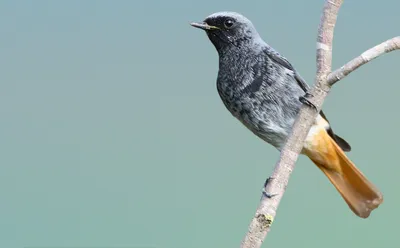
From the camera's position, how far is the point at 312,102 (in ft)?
8.32

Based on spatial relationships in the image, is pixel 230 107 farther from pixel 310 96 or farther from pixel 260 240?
pixel 260 240

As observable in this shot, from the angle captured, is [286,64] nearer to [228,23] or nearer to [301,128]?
[228,23]

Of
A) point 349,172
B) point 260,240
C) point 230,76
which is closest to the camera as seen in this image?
point 260,240

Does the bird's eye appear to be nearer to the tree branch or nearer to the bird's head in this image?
the bird's head

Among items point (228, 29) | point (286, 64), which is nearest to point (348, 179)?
point (286, 64)

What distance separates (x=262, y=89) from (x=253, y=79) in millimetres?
66

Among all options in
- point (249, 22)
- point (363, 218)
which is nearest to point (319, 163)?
point (363, 218)

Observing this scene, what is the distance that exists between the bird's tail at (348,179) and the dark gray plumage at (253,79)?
1.13ft

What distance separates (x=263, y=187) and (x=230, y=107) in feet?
2.64

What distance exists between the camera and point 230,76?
3.13 metres

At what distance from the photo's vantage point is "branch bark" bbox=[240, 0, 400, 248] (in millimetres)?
2467

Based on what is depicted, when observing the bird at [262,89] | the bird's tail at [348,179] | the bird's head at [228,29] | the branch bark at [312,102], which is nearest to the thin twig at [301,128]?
the branch bark at [312,102]

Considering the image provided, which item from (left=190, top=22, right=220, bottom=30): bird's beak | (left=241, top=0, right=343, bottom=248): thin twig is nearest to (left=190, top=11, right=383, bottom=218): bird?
(left=190, top=22, right=220, bottom=30): bird's beak

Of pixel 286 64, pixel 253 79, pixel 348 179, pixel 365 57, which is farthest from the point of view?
pixel 348 179
